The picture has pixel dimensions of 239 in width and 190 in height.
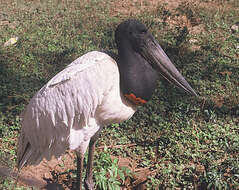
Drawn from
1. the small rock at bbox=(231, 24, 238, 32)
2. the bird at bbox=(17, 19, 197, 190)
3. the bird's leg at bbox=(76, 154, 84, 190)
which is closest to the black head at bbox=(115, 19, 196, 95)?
the bird at bbox=(17, 19, 197, 190)

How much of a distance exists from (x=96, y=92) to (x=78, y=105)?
0.19 meters

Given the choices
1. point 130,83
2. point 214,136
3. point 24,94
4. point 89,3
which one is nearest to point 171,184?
point 214,136

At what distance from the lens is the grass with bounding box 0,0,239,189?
3.31m

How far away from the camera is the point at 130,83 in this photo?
2.43 metres

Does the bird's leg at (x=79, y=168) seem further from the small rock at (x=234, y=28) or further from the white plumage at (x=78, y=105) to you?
the small rock at (x=234, y=28)

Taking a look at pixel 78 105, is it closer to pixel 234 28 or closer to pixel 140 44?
pixel 140 44

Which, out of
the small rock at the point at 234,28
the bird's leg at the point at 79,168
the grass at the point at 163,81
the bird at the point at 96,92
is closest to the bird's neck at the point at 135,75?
the bird at the point at 96,92

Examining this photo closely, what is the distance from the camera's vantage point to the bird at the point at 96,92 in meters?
2.43

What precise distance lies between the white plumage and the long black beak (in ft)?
1.00

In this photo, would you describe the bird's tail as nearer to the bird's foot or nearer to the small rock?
the bird's foot

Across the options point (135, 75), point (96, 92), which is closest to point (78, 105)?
point (96, 92)

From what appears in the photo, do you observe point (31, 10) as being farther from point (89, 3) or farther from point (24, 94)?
point (24, 94)

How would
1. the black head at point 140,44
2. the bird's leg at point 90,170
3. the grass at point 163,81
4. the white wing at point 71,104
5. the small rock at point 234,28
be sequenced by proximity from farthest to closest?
the small rock at point 234,28, the grass at point 163,81, the bird's leg at point 90,170, the black head at point 140,44, the white wing at point 71,104

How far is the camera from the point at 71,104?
8.10ft
